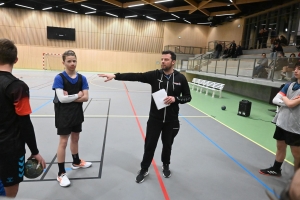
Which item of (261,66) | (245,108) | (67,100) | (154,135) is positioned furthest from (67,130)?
(261,66)

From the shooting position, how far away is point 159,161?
142 inches

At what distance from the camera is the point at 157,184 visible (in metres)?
2.90

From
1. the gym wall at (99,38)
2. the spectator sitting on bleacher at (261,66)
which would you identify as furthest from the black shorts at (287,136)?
the gym wall at (99,38)

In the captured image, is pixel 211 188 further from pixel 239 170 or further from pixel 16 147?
pixel 16 147

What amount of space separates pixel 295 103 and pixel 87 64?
26188mm

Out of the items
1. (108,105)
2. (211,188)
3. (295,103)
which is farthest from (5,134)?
(108,105)

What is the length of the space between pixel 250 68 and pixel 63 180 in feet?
31.7

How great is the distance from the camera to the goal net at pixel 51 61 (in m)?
25.0

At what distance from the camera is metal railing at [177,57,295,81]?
7.56 meters

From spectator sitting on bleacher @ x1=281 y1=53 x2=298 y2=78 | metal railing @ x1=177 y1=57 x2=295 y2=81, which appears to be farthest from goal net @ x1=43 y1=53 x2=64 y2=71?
spectator sitting on bleacher @ x1=281 y1=53 x2=298 y2=78

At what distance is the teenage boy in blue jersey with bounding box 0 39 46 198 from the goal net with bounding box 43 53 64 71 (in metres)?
26.2

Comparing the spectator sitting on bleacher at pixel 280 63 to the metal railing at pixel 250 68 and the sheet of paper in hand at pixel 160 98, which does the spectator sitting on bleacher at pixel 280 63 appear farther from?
the sheet of paper in hand at pixel 160 98

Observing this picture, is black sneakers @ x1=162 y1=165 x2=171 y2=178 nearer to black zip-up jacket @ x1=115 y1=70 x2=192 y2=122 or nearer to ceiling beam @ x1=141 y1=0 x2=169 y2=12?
black zip-up jacket @ x1=115 y1=70 x2=192 y2=122

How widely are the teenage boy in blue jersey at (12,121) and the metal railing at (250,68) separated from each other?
854cm
